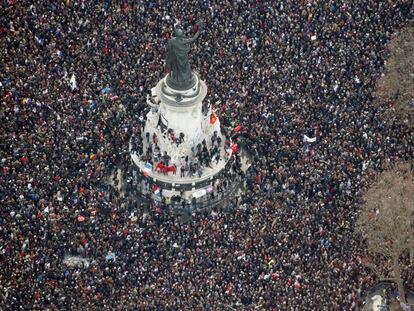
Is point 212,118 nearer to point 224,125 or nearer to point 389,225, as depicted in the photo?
point 224,125

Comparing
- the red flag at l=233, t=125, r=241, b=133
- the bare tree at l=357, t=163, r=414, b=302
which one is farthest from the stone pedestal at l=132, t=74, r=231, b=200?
the bare tree at l=357, t=163, r=414, b=302

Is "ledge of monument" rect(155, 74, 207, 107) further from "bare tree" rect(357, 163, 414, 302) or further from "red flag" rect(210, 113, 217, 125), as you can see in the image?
"bare tree" rect(357, 163, 414, 302)

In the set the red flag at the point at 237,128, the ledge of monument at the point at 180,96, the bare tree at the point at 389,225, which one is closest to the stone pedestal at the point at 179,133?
the ledge of monument at the point at 180,96

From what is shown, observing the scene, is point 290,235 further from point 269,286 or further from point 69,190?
point 69,190

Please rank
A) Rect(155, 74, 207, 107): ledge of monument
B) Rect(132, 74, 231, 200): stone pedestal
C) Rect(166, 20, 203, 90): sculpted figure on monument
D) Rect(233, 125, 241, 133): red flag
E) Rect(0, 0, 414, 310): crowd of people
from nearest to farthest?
Rect(0, 0, 414, 310): crowd of people → Rect(166, 20, 203, 90): sculpted figure on monument → Rect(155, 74, 207, 107): ledge of monument → Rect(132, 74, 231, 200): stone pedestal → Rect(233, 125, 241, 133): red flag

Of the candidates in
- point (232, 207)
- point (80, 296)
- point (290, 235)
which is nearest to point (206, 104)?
point (232, 207)

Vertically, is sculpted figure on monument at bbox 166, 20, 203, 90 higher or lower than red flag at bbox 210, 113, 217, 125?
higher

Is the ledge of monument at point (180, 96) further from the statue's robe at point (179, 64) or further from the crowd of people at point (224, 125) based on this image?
the crowd of people at point (224, 125)
